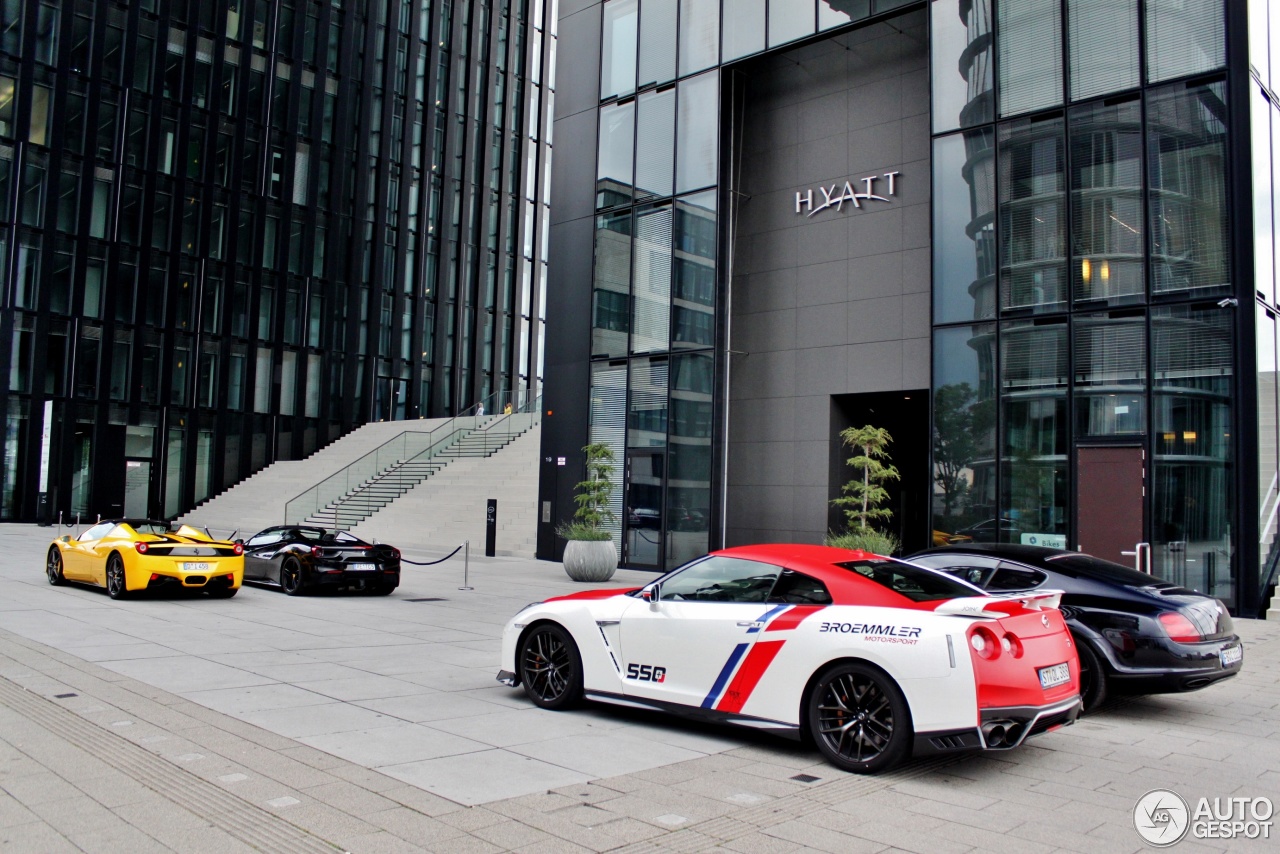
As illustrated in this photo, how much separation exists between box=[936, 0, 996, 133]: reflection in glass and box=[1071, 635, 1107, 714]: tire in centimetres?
1268

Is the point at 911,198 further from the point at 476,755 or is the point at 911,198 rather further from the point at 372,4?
the point at 372,4

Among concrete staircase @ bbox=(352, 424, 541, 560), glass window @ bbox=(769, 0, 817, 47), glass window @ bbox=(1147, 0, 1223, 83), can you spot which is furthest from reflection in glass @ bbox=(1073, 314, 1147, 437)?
concrete staircase @ bbox=(352, 424, 541, 560)

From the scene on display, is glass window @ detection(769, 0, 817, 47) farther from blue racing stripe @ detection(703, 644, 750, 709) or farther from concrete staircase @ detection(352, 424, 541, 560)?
blue racing stripe @ detection(703, 644, 750, 709)

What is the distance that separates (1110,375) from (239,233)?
122 ft

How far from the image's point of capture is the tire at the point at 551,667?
26.2 ft

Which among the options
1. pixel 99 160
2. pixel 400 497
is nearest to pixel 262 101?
pixel 99 160

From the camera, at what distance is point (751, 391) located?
23.6m

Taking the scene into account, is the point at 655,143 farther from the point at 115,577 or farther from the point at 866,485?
the point at 115,577

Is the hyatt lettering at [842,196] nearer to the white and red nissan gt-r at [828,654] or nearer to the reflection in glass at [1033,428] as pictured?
the reflection in glass at [1033,428]

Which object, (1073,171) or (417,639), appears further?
(1073,171)

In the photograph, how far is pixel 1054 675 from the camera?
6430 millimetres

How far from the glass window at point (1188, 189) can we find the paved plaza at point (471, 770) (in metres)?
8.02

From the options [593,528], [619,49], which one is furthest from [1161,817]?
[619,49]

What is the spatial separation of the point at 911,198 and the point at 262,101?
33.5 meters
